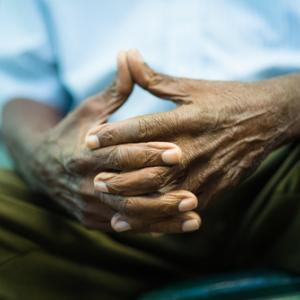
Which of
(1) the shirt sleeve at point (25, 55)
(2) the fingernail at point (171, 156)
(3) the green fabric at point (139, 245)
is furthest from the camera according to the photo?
(1) the shirt sleeve at point (25, 55)

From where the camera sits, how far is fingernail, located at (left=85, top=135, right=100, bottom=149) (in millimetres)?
603

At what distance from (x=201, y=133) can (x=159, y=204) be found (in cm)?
10

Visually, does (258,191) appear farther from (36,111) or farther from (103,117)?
(36,111)

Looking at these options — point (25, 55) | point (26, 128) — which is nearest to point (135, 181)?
point (26, 128)

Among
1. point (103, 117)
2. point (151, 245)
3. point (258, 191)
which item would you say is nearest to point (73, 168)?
point (103, 117)

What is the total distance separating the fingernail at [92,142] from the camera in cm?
60

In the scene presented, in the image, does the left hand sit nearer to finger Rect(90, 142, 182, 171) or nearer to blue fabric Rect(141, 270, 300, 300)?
finger Rect(90, 142, 182, 171)

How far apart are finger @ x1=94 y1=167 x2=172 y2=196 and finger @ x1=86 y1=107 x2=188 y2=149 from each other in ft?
0.14

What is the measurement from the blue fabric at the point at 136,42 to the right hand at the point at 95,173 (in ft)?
0.52

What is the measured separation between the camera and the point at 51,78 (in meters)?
0.97

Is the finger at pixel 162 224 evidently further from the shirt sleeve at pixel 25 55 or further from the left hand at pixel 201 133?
the shirt sleeve at pixel 25 55

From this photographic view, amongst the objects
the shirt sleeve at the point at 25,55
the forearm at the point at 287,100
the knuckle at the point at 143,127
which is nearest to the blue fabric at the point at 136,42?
the shirt sleeve at the point at 25,55

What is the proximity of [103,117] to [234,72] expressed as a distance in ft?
0.81

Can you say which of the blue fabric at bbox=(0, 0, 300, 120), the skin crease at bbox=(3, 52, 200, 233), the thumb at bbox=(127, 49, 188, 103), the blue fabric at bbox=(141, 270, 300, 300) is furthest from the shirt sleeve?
the blue fabric at bbox=(141, 270, 300, 300)
